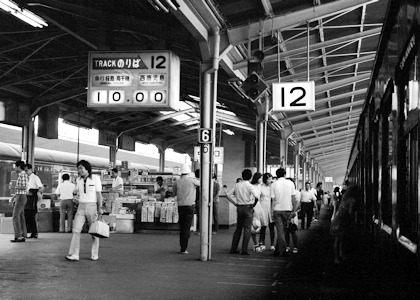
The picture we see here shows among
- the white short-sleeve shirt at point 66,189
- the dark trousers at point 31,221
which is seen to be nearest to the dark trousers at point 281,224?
the dark trousers at point 31,221

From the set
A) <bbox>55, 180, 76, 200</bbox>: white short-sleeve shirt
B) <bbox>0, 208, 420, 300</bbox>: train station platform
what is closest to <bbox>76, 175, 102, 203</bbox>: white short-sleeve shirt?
<bbox>0, 208, 420, 300</bbox>: train station platform

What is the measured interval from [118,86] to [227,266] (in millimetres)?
4323

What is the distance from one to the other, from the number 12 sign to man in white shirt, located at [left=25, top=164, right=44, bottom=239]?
573 cm

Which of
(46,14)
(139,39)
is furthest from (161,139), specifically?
(46,14)

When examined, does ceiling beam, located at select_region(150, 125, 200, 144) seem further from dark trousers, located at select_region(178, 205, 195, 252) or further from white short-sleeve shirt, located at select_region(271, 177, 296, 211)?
white short-sleeve shirt, located at select_region(271, 177, 296, 211)

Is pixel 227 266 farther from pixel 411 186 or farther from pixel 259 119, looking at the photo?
pixel 259 119

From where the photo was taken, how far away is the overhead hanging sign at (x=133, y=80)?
1223 cm

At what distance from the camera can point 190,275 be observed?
9078mm

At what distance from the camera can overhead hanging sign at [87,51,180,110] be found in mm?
12227

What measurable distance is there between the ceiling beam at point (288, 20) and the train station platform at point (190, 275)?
13.8 ft

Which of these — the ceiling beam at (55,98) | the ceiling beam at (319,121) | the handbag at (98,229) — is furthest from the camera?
the ceiling beam at (319,121)

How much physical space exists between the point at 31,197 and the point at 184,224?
14.7 feet

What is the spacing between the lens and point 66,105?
2431 cm

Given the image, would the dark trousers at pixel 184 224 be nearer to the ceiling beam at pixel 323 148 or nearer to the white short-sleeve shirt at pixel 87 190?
the white short-sleeve shirt at pixel 87 190
